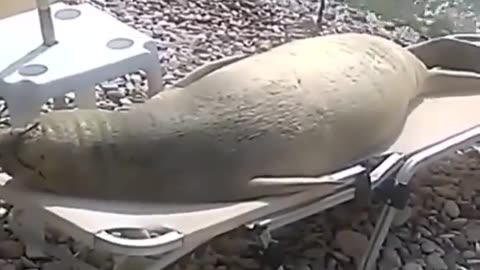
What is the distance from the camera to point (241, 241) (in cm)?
173

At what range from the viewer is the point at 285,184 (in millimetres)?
1483

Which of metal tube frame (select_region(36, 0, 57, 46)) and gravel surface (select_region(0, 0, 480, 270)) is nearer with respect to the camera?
gravel surface (select_region(0, 0, 480, 270))

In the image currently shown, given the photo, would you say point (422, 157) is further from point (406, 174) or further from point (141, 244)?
point (141, 244)

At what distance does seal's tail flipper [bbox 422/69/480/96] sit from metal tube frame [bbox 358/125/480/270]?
0.61 feet

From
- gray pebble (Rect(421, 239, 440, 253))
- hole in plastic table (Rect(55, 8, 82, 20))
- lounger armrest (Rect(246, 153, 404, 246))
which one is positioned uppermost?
hole in plastic table (Rect(55, 8, 82, 20))

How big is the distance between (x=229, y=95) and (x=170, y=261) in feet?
1.05

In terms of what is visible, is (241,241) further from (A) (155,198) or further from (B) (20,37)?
(B) (20,37)

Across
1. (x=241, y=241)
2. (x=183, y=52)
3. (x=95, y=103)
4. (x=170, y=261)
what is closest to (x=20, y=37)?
(x=95, y=103)

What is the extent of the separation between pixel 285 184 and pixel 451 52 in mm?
576

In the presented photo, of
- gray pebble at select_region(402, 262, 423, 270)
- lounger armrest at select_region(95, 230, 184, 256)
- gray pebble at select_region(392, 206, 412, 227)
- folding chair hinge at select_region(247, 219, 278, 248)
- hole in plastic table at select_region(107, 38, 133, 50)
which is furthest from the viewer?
hole in plastic table at select_region(107, 38, 133, 50)

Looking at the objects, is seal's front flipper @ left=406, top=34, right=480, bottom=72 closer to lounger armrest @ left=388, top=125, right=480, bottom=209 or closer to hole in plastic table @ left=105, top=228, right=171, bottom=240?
lounger armrest @ left=388, top=125, right=480, bottom=209

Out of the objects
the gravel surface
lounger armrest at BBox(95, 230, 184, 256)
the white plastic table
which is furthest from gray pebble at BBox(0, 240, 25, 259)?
lounger armrest at BBox(95, 230, 184, 256)

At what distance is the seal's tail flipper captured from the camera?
5.97 ft

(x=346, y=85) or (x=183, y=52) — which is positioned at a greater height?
(x=346, y=85)
